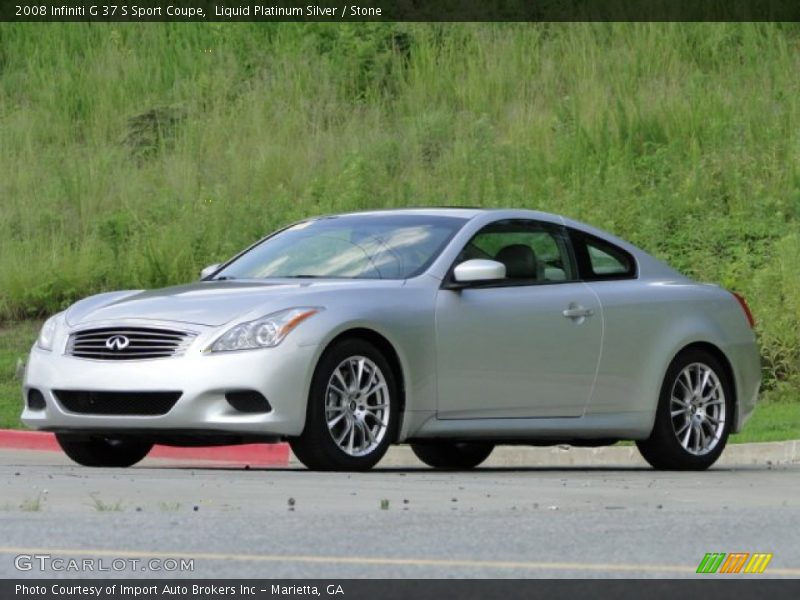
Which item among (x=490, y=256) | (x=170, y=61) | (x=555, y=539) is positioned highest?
(x=170, y=61)

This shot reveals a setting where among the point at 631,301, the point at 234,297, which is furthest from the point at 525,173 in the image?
the point at 234,297

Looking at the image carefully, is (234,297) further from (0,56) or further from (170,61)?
(0,56)

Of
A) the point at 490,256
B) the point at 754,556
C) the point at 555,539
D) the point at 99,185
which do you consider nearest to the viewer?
the point at 754,556

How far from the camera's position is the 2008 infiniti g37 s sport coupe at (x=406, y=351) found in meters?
10.9

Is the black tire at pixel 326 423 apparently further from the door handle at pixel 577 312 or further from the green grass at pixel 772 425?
the green grass at pixel 772 425

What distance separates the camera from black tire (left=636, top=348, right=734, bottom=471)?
1254 centimetres

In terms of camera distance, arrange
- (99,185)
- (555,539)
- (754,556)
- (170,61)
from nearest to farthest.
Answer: (754,556)
(555,539)
(99,185)
(170,61)

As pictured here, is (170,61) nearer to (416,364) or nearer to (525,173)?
(525,173)

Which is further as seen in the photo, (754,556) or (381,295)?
(381,295)

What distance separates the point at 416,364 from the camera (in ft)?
37.3

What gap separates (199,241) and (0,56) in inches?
372

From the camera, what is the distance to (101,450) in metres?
12.1

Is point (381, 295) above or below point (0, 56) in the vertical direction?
below

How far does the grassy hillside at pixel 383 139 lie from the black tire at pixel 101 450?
9.45 m
